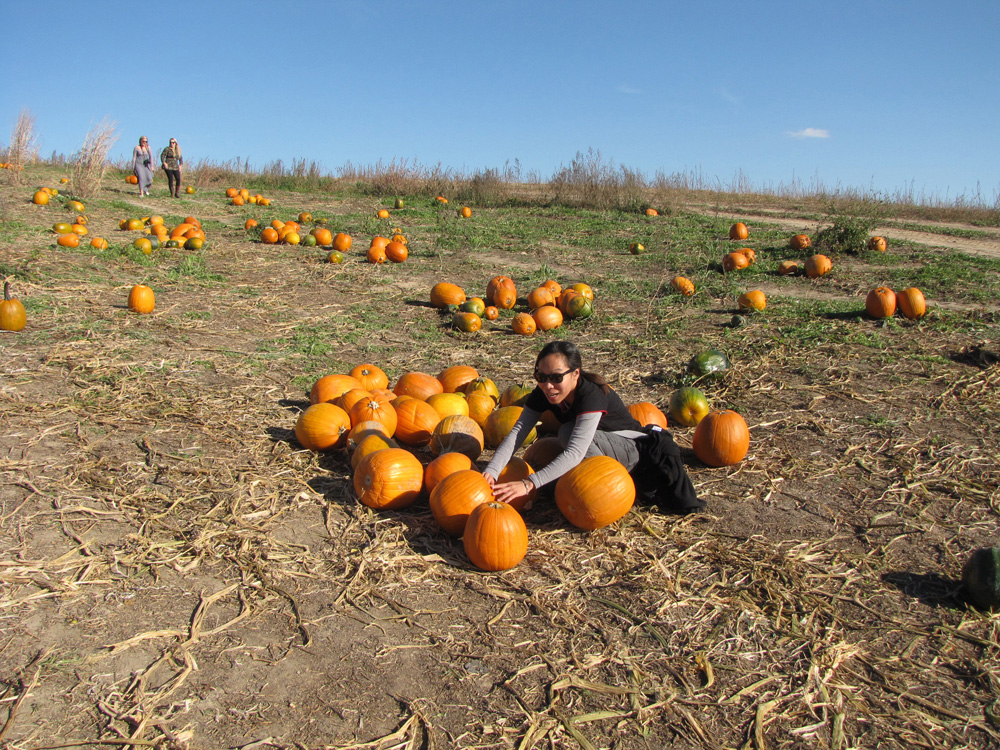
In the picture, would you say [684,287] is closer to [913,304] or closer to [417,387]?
[913,304]

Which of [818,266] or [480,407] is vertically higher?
[818,266]

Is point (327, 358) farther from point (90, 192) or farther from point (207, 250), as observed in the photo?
point (90, 192)

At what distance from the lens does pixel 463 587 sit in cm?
362

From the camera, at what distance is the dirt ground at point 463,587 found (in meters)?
2.65

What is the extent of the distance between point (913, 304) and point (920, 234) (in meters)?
9.54

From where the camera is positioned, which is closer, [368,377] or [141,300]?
[368,377]

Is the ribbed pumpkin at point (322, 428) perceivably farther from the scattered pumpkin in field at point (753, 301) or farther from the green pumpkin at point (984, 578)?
the scattered pumpkin in field at point (753, 301)

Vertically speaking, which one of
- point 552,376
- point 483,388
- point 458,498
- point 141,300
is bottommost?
point 458,498

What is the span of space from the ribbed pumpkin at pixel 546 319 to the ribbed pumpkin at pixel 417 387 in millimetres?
2944

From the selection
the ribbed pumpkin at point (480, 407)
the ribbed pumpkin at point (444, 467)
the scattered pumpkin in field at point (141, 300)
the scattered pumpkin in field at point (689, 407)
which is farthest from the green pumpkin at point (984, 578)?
the scattered pumpkin in field at point (141, 300)

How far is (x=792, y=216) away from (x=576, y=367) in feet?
58.0

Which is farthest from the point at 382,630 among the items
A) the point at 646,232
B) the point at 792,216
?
the point at 792,216

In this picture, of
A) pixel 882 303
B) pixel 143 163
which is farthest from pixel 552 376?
pixel 143 163

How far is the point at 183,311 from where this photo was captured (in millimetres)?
8422
